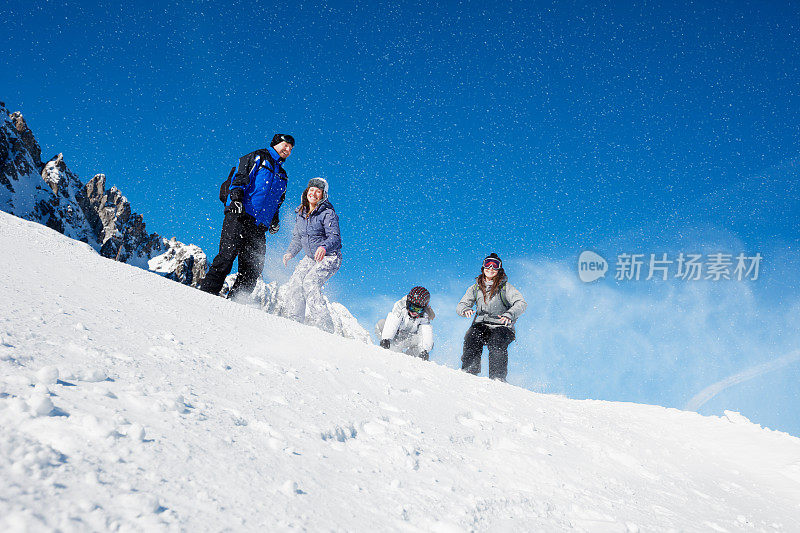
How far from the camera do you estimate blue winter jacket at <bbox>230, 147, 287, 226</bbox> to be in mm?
5949

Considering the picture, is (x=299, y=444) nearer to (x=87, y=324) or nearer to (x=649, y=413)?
(x=87, y=324)

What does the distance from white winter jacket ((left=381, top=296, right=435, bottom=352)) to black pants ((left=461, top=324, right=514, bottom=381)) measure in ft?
2.01

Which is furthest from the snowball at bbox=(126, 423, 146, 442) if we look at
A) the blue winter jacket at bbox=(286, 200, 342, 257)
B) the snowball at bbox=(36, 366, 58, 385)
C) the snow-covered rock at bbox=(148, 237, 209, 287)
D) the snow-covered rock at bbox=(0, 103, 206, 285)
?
the snow-covered rock at bbox=(148, 237, 209, 287)

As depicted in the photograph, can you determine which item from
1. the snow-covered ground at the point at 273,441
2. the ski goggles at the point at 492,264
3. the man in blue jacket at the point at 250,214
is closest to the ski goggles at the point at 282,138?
the man in blue jacket at the point at 250,214

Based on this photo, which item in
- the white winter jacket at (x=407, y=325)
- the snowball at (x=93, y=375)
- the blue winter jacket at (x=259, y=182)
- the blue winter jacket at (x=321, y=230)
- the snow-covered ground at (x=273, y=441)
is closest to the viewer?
the snow-covered ground at (x=273, y=441)

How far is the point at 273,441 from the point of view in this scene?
5.87ft

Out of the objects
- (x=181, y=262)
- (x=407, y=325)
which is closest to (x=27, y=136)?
(x=181, y=262)

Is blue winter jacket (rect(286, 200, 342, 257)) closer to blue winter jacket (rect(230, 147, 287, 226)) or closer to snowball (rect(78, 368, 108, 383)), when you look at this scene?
blue winter jacket (rect(230, 147, 287, 226))

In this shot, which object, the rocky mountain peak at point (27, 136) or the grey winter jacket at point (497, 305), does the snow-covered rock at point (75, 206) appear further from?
the grey winter jacket at point (497, 305)

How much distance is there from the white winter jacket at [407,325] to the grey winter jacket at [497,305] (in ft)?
1.76

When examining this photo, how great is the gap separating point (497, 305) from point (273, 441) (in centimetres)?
523

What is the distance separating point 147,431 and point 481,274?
586cm

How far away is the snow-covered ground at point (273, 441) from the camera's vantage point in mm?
1266

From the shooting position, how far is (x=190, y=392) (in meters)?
2.04
